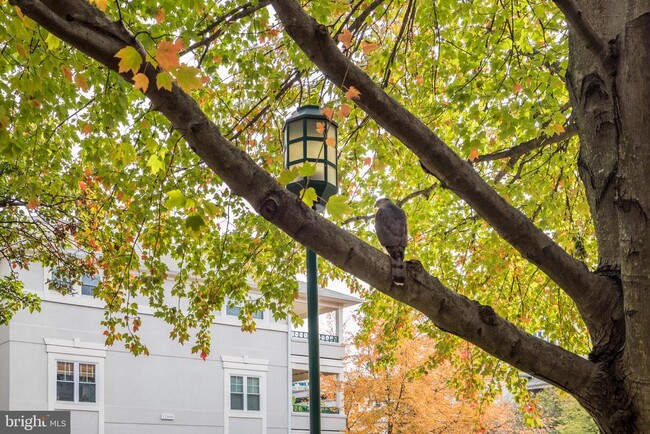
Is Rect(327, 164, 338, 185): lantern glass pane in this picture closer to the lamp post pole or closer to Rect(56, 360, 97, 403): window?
the lamp post pole

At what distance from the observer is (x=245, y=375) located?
24.9 meters

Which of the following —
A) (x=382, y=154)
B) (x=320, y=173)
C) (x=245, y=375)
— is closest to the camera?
(x=320, y=173)

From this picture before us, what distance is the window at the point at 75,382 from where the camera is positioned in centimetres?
2067

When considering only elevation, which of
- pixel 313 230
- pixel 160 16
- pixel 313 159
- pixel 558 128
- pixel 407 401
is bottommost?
pixel 407 401

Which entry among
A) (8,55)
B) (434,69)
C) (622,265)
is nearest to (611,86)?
(622,265)

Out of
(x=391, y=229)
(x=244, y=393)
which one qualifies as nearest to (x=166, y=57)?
(x=391, y=229)

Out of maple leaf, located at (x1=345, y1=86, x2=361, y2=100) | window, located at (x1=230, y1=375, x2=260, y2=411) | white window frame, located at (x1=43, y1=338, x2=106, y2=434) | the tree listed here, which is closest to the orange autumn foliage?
window, located at (x1=230, y1=375, x2=260, y2=411)

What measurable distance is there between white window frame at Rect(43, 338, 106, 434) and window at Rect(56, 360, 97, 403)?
0.12ft

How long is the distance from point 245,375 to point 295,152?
63.0 ft

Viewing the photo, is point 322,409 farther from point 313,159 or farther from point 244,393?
point 313,159

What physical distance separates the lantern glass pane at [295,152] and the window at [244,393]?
18877 mm

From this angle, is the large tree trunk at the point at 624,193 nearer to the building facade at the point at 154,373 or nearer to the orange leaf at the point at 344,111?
the orange leaf at the point at 344,111

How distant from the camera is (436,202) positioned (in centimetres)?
1088

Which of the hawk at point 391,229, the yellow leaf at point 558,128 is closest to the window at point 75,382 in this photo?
the yellow leaf at point 558,128
